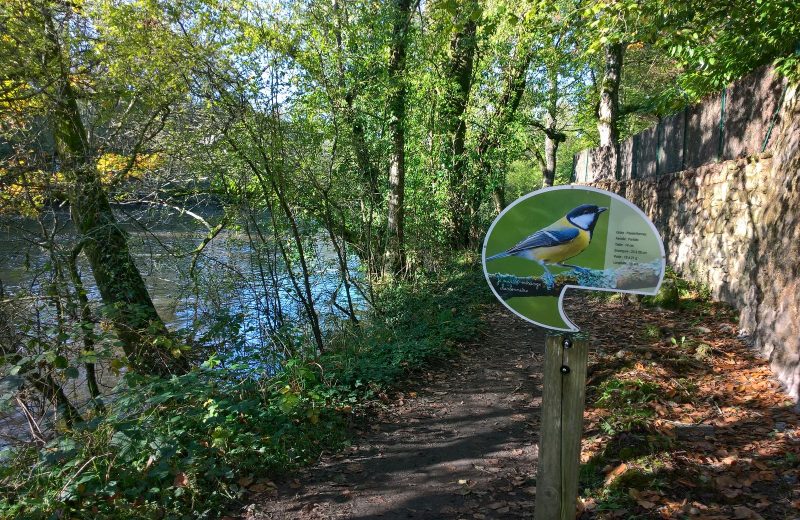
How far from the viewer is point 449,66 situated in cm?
1218

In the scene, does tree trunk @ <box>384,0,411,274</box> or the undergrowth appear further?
tree trunk @ <box>384,0,411,274</box>

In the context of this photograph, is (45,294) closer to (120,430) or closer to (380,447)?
(120,430)

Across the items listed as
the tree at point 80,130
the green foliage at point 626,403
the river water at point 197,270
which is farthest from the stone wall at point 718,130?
the tree at point 80,130

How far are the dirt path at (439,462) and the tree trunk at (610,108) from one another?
9.83 meters

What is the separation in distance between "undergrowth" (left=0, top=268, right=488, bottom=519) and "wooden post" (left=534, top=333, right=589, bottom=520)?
224cm

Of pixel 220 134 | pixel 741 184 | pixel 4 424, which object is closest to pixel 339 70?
pixel 220 134

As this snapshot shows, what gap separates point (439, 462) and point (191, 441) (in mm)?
2040

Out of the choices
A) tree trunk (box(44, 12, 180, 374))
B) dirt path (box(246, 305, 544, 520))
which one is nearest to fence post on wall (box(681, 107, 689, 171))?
dirt path (box(246, 305, 544, 520))

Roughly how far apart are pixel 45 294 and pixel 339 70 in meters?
5.21

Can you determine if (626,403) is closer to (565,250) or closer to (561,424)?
(561,424)

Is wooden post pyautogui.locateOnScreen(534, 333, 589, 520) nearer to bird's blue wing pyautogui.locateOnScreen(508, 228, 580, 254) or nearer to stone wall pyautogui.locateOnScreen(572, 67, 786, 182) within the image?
bird's blue wing pyautogui.locateOnScreen(508, 228, 580, 254)

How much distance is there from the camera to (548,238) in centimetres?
262

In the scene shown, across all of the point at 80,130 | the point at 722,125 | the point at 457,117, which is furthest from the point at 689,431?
the point at 457,117

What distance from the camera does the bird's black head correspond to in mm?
2549
